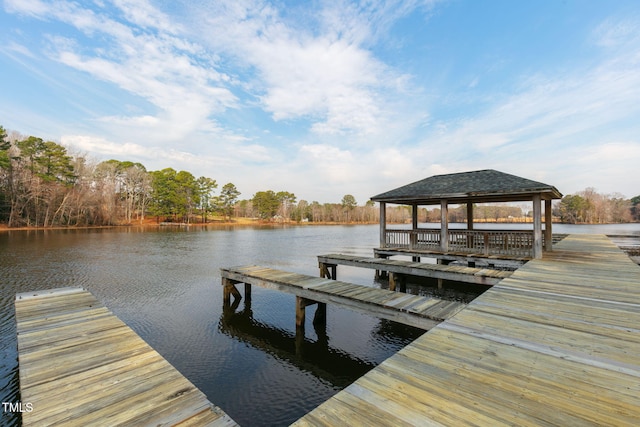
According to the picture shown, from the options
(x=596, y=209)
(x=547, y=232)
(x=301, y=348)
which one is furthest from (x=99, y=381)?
(x=596, y=209)

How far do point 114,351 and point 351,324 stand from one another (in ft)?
18.2

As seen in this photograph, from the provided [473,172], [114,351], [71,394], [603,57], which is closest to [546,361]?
[71,394]

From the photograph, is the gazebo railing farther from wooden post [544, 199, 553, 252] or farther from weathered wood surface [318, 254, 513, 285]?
wooden post [544, 199, 553, 252]

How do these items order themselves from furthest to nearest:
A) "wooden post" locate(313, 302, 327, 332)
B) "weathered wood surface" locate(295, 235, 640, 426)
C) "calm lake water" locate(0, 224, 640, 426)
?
"wooden post" locate(313, 302, 327, 332) → "calm lake water" locate(0, 224, 640, 426) → "weathered wood surface" locate(295, 235, 640, 426)

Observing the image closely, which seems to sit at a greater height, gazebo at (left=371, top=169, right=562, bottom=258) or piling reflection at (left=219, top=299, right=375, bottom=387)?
gazebo at (left=371, top=169, right=562, bottom=258)

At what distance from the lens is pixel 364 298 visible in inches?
240

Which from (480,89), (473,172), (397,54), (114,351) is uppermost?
(397,54)

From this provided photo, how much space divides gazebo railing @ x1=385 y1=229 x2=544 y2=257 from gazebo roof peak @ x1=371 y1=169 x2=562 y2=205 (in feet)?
4.81

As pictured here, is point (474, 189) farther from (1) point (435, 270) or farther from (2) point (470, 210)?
(2) point (470, 210)

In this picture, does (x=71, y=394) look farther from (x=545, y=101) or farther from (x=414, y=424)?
(x=545, y=101)

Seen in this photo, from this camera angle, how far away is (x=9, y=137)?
4319 centimetres

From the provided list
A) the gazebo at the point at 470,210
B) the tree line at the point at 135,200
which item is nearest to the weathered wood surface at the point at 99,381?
the gazebo at the point at 470,210

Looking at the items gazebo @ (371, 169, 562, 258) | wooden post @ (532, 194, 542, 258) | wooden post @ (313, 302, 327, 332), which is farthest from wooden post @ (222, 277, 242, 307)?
wooden post @ (532, 194, 542, 258)

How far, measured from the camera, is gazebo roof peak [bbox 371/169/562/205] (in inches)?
390
